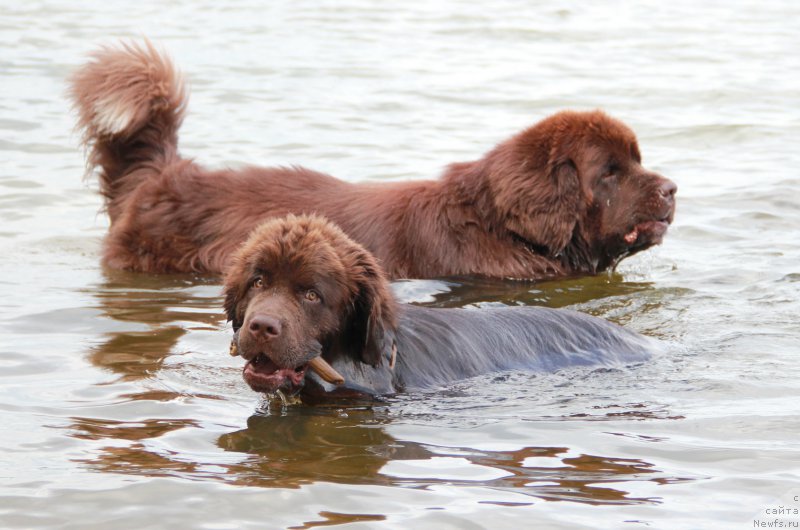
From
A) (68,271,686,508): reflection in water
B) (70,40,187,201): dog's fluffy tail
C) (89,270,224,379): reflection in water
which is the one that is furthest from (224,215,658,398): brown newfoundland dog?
(70,40,187,201): dog's fluffy tail

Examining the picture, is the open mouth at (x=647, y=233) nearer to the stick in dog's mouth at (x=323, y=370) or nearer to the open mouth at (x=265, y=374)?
the stick in dog's mouth at (x=323, y=370)

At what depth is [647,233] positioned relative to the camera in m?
9.02

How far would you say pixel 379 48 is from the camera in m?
19.5

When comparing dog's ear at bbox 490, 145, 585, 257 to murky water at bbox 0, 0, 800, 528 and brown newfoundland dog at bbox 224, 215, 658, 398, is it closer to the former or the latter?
murky water at bbox 0, 0, 800, 528

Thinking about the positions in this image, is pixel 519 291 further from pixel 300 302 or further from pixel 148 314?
pixel 300 302

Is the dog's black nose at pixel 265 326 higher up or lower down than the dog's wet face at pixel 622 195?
lower down

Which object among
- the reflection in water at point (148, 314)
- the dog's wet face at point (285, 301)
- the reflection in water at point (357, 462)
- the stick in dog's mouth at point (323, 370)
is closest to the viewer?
the reflection in water at point (357, 462)

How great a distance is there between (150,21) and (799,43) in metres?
10.6

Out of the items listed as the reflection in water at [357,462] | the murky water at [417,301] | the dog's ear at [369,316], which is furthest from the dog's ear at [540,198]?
the reflection in water at [357,462]

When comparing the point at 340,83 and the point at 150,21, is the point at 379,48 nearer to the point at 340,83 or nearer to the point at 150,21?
the point at 340,83

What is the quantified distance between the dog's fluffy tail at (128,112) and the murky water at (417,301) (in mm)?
840

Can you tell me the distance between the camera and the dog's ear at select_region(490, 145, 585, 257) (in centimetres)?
891

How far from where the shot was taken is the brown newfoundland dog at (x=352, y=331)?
5887mm

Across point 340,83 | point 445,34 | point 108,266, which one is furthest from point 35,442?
point 445,34
